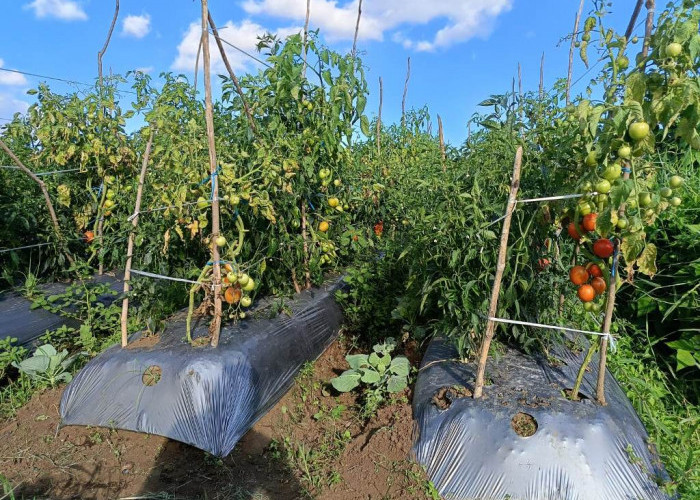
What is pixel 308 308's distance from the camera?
10.9 feet

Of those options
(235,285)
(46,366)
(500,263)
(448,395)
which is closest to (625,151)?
(500,263)

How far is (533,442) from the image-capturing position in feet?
6.33

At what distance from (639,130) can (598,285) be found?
2.14 feet

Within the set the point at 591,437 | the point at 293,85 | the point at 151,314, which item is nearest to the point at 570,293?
the point at 591,437

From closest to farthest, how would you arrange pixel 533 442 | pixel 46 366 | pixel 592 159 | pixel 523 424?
pixel 592 159 < pixel 533 442 < pixel 523 424 < pixel 46 366

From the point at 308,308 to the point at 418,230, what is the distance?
106 cm

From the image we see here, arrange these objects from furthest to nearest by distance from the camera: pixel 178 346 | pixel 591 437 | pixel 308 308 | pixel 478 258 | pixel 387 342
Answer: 1. pixel 308 308
2. pixel 387 342
3. pixel 178 346
4. pixel 478 258
5. pixel 591 437

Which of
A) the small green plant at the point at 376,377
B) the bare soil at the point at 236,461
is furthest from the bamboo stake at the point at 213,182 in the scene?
the small green plant at the point at 376,377

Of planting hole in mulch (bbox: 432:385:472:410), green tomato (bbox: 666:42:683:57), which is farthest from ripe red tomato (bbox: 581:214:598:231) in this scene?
planting hole in mulch (bbox: 432:385:472:410)

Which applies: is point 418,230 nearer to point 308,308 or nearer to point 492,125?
point 492,125

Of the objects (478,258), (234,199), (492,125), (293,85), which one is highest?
(293,85)

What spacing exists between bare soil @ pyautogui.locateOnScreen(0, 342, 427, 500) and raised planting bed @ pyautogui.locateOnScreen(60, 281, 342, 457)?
0.11 meters

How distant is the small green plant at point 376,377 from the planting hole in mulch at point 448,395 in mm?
320

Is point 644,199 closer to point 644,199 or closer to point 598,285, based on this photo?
point 644,199
